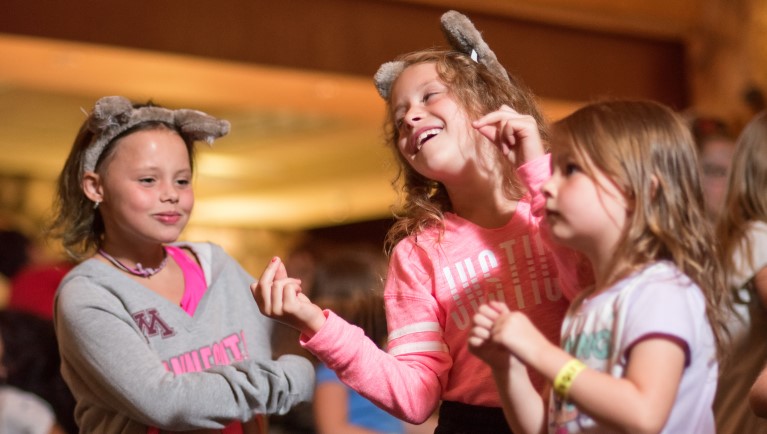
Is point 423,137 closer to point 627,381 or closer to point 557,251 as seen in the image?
point 557,251

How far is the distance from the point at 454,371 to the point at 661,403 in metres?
0.51

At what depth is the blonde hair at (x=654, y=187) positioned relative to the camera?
1.31 m

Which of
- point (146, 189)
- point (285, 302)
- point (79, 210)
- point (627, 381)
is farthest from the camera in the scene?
point (79, 210)

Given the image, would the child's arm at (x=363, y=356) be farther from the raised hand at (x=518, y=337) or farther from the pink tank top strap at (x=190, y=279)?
the pink tank top strap at (x=190, y=279)

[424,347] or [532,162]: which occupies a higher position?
[532,162]

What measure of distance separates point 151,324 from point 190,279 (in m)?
0.17

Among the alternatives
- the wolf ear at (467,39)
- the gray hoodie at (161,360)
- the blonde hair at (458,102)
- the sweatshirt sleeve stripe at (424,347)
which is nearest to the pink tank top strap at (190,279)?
the gray hoodie at (161,360)

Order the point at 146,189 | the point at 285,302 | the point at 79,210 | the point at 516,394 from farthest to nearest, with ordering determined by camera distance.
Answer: the point at 79,210
the point at 146,189
the point at 285,302
the point at 516,394

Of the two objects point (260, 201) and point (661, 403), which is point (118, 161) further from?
point (260, 201)

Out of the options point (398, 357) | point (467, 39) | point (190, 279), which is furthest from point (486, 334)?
point (190, 279)

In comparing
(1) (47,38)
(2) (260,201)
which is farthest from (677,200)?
(2) (260,201)

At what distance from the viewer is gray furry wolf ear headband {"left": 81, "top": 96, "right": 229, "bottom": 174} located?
6.43 ft

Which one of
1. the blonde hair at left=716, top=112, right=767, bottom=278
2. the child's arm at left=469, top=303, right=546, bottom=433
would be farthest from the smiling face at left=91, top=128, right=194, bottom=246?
the blonde hair at left=716, top=112, right=767, bottom=278

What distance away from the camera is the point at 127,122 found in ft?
6.57
